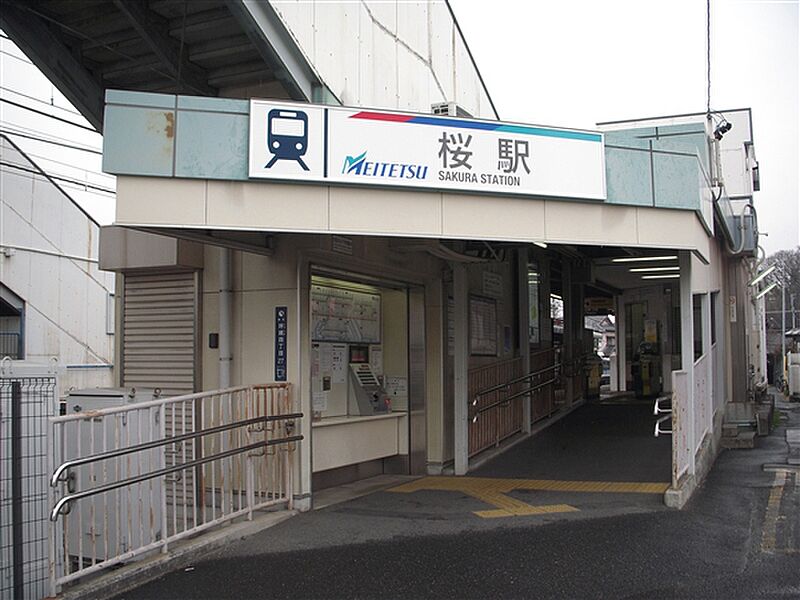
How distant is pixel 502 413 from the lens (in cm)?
1202

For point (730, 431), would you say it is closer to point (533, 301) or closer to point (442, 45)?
point (533, 301)

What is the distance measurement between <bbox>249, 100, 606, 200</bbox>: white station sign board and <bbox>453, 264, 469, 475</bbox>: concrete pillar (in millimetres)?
3133

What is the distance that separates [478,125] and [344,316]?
3.35 metres

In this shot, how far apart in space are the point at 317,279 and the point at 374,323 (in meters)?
1.44

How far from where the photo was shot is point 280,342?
25.7 feet

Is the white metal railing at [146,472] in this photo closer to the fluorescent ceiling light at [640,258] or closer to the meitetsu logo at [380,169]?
the meitetsu logo at [380,169]

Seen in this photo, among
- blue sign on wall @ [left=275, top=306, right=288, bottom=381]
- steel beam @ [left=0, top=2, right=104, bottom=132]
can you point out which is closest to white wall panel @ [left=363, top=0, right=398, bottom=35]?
steel beam @ [left=0, top=2, right=104, bottom=132]

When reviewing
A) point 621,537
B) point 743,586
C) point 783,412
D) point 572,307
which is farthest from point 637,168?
point 783,412

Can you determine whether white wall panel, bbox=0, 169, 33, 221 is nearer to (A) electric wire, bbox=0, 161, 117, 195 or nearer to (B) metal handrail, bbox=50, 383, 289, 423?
(A) electric wire, bbox=0, 161, 117, 195

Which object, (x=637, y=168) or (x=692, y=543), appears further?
(x=637, y=168)

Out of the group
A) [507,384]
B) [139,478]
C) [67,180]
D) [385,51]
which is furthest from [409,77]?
[67,180]

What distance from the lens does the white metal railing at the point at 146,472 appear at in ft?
17.2

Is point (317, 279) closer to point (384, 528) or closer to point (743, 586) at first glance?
point (384, 528)

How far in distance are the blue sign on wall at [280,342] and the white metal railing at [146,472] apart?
0.26m
